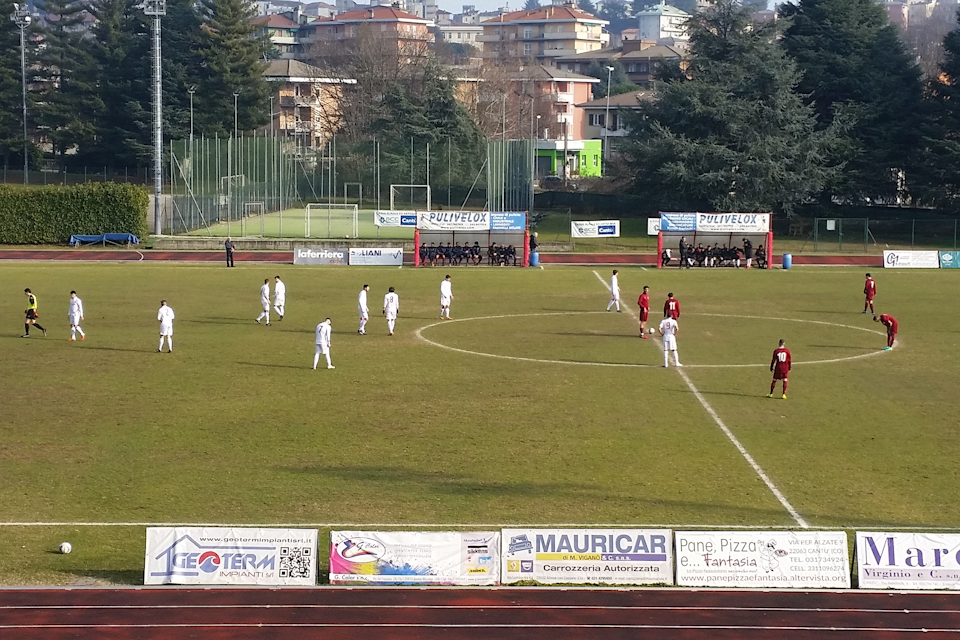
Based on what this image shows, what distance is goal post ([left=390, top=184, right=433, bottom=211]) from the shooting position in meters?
76.5

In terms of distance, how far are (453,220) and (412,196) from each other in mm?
15265

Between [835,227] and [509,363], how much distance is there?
50.4m

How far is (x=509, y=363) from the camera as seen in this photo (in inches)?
1340

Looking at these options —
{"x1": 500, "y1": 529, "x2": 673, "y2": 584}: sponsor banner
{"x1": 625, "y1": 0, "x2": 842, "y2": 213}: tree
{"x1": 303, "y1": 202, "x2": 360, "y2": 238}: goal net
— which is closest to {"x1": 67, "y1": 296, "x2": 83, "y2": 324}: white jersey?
{"x1": 500, "y1": 529, "x2": 673, "y2": 584}: sponsor banner

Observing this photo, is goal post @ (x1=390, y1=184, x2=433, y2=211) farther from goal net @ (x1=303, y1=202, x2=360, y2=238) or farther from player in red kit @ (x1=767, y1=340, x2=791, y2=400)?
player in red kit @ (x1=767, y1=340, x2=791, y2=400)

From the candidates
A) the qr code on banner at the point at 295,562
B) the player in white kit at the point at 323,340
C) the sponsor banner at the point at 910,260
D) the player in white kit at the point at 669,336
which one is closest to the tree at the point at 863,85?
the sponsor banner at the point at 910,260

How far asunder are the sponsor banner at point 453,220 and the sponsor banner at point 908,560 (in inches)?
1835

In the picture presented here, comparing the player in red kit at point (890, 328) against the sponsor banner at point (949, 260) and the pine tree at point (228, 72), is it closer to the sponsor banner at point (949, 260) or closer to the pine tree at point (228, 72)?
the sponsor banner at point (949, 260)

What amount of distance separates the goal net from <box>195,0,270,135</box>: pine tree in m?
30.8

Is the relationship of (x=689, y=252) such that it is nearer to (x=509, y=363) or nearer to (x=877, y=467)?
(x=509, y=363)

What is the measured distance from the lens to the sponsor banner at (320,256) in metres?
63.1

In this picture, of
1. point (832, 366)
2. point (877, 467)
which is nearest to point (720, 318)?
point (832, 366)

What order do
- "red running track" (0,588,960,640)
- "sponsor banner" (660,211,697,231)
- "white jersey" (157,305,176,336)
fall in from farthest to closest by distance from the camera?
"sponsor banner" (660,211,697,231)
"white jersey" (157,305,176,336)
"red running track" (0,588,960,640)

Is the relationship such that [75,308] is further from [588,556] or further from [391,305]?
[588,556]
